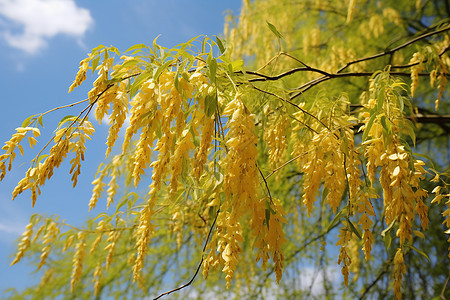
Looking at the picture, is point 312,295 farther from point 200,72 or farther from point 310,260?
point 200,72

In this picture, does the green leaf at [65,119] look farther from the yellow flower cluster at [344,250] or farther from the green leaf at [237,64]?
the yellow flower cluster at [344,250]

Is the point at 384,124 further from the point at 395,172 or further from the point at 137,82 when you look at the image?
the point at 137,82

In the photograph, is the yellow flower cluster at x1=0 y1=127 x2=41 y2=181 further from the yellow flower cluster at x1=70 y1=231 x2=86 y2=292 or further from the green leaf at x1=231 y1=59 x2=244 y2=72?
the yellow flower cluster at x1=70 y1=231 x2=86 y2=292

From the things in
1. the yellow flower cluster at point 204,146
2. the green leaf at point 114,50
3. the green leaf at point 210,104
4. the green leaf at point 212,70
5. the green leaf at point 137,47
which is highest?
the green leaf at point 114,50

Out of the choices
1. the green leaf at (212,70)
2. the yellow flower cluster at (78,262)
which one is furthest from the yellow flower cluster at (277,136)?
the yellow flower cluster at (78,262)

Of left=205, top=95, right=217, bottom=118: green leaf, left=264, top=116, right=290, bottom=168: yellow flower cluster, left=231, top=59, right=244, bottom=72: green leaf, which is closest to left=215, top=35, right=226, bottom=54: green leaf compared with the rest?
left=231, top=59, right=244, bottom=72: green leaf

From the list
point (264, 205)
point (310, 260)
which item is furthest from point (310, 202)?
point (310, 260)

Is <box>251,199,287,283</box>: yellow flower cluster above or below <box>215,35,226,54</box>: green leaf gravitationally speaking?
below

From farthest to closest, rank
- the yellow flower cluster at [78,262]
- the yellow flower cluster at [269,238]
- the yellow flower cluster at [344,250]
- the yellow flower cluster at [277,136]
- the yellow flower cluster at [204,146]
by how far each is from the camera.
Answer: the yellow flower cluster at [78,262] < the yellow flower cluster at [277,136] < the yellow flower cluster at [344,250] < the yellow flower cluster at [269,238] < the yellow flower cluster at [204,146]

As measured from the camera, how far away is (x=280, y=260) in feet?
3.09

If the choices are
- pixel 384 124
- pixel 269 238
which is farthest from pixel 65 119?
pixel 384 124

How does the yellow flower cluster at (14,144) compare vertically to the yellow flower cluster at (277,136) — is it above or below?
below

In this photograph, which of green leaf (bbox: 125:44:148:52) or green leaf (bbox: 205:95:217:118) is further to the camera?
green leaf (bbox: 125:44:148:52)

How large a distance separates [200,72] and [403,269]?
0.71m
